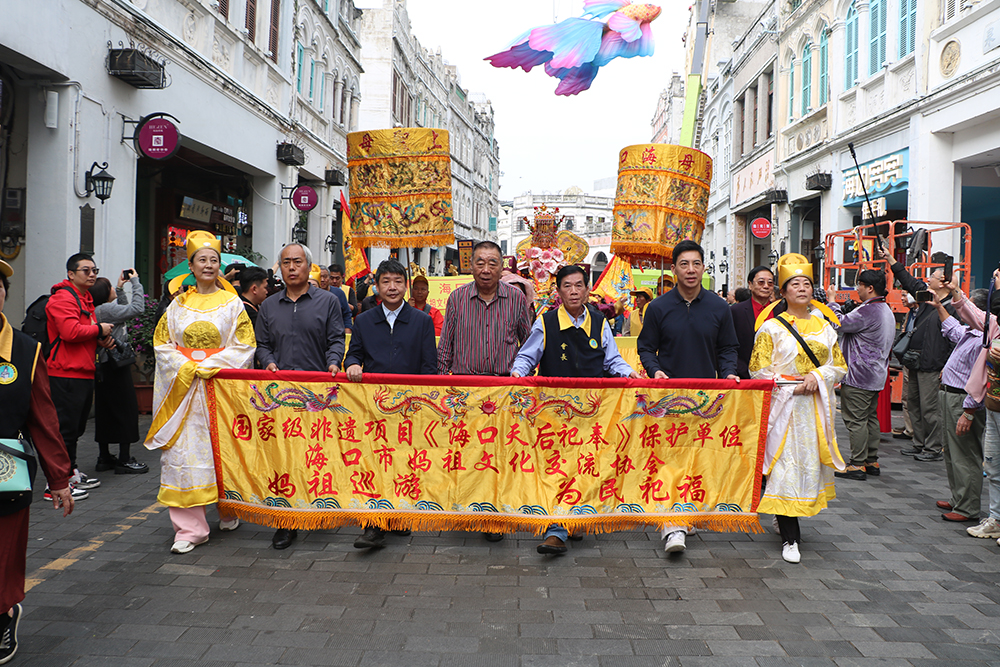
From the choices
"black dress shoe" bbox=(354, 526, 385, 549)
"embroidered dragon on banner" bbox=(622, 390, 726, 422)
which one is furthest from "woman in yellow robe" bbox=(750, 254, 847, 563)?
"black dress shoe" bbox=(354, 526, 385, 549)

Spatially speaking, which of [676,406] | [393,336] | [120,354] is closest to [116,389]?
[120,354]

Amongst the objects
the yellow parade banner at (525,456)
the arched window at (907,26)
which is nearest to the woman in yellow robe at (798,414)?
the yellow parade banner at (525,456)

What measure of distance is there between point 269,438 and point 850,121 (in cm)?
1616

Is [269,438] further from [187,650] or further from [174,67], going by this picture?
[174,67]

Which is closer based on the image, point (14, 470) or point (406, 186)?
point (14, 470)

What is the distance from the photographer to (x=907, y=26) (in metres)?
14.1

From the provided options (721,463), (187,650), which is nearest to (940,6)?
(721,463)

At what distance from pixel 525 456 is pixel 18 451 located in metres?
2.79

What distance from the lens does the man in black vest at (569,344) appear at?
4906mm

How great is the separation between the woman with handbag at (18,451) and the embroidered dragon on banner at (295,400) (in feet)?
5.50

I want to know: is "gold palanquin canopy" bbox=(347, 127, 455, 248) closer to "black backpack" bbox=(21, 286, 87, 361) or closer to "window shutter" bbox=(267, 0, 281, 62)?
"black backpack" bbox=(21, 286, 87, 361)

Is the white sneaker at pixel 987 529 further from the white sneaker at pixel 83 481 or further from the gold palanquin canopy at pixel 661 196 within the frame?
the white sneaker at pixel 83 481

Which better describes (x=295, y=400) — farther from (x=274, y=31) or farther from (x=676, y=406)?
(x=274, y=31)

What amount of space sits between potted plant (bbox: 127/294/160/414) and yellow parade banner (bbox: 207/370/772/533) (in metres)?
4.99
